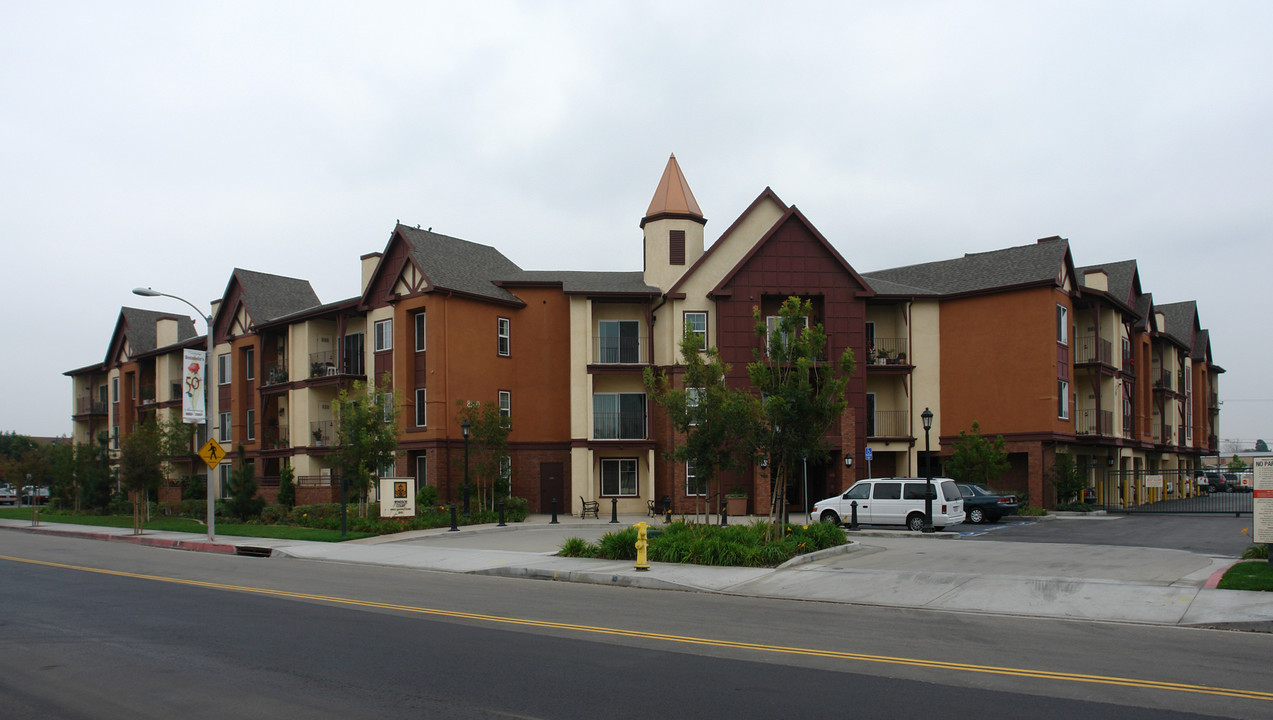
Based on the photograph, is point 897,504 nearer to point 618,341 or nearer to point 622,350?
point 622,350

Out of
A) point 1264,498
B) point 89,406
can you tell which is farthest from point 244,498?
point 89,406

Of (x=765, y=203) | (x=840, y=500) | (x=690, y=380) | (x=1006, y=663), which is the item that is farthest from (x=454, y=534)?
(x=1006, y=663)

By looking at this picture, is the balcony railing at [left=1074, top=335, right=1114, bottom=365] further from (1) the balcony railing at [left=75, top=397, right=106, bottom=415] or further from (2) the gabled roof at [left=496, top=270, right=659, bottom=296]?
(1) the balcony railing at [left=75, top=397, right=106, bottom=415]

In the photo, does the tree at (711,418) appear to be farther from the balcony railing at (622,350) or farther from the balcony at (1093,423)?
the balcony at (1093,423)

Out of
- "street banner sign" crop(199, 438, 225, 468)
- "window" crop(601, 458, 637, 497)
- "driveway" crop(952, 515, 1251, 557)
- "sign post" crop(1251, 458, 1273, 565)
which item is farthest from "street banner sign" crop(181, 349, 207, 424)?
"sign post" crop(1251, 458, 1273, 565)

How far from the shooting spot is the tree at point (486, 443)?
3391 cm

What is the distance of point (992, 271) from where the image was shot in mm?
40500

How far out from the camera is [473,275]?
4062 cm

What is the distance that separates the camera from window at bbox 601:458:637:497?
4088 cm

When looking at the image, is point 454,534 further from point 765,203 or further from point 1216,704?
point 1216,704

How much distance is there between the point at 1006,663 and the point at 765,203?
31731 mm

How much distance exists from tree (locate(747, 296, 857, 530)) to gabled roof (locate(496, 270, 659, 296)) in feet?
61.2

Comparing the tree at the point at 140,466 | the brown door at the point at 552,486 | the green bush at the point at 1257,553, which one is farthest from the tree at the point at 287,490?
the green bush at the point at 1257,553

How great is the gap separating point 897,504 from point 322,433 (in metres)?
27.1
